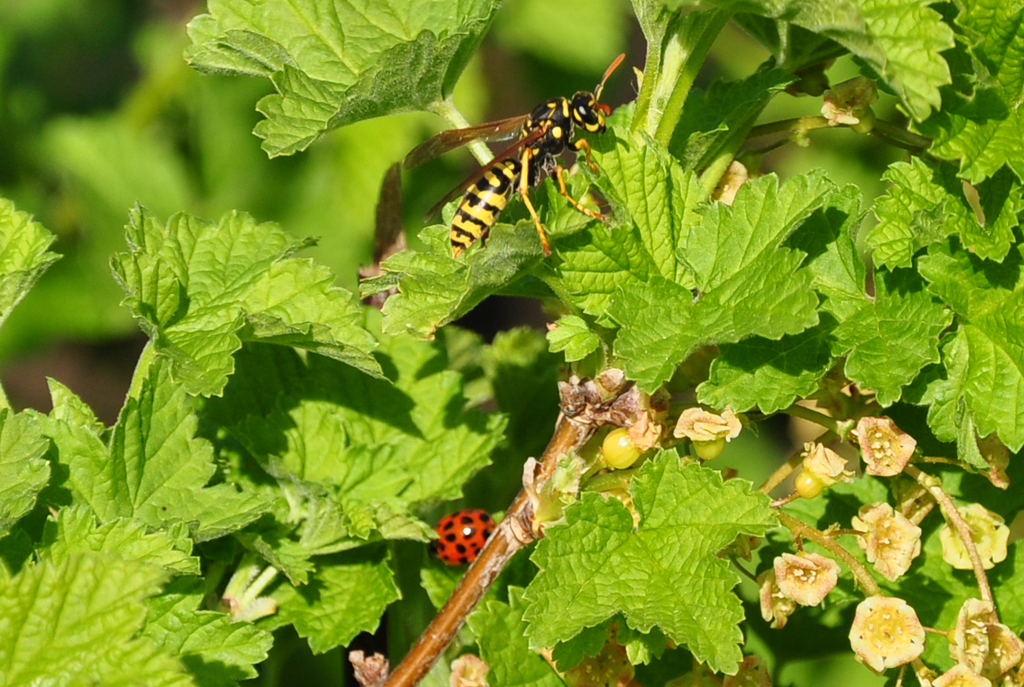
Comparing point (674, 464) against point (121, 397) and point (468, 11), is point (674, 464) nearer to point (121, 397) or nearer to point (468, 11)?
point (468, 11)

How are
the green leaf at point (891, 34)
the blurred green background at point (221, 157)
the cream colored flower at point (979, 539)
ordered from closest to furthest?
the green leaf at point (891, 34)
the cream colored flower at point (979, 539)
the blurred green background at point (221, 157)

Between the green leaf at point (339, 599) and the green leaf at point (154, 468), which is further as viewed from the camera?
the green leaf at point (339, 599)

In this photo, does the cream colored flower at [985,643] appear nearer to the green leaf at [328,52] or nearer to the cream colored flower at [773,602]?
the cream colored flower at [773,602]

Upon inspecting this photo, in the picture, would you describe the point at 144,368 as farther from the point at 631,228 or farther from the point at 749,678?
the point at 749,678

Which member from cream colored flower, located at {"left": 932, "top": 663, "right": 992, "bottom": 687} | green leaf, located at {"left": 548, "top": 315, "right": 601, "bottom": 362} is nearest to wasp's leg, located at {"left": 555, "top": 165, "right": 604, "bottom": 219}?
green leaf, located at {"left": 548, "top": 315, "right": 601, "bottom": 362}

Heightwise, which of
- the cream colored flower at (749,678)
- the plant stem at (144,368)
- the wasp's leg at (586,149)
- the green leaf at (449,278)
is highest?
the wasp's leg at (586,149)

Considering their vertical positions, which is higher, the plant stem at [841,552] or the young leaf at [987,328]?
the young leaf at [987,328]

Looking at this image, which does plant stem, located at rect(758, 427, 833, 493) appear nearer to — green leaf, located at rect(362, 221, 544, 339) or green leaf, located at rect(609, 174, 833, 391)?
green leaf, located at rect(609, 174, 833, 391)

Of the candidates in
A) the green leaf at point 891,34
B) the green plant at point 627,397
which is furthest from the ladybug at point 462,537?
the green leaf at point 891,34
